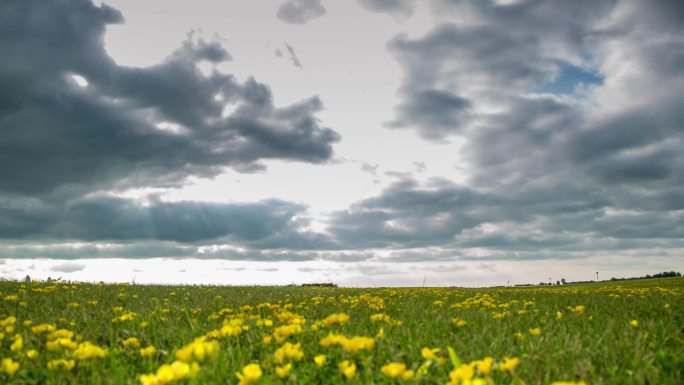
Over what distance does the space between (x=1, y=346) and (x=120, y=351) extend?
2161 millimetres

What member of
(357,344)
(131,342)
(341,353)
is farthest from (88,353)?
(357,344)

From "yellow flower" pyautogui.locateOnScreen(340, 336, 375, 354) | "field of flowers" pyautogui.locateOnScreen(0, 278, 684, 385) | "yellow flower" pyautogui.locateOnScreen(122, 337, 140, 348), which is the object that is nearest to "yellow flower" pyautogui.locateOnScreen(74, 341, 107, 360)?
"field of flowers" pyautogui.locateOnScreen(0, 278, 684, 385)

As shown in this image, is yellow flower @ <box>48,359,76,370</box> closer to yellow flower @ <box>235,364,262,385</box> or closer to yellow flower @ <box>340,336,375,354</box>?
yellow flower @ <box>235,364,262,385</box>

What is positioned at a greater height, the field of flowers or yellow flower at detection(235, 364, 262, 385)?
yellow flower at detection(235, 364, 262, 385)

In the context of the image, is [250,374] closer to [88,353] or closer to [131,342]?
[88,353]

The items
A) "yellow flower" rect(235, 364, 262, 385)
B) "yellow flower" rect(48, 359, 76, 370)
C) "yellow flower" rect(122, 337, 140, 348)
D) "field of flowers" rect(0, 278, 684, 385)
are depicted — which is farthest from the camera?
"yellow flower" rect(122, 337, 140, 348)

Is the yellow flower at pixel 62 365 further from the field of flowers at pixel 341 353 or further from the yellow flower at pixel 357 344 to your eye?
the yellow flower at pixel 357 344

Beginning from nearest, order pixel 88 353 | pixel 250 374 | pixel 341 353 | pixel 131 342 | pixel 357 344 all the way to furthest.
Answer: pixel 250 374, pixel 357 344, pixel 88 353, pixel 341 353, pixel 131 342

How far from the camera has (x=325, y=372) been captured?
4.80 metres

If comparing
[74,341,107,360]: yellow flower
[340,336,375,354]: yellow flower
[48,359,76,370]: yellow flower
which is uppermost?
[340,336,375,354]: yellow flower

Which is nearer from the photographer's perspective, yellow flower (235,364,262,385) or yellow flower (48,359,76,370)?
yellow flower (235,364,262,385)

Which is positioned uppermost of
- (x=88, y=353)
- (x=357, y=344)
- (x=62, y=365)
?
(x=357, y=344)

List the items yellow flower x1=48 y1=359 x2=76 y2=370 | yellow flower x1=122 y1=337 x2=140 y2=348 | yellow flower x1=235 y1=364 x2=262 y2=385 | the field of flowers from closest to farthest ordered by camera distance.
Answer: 1. yellow flower x1=235 y1=364 x2=262 y2=385
2. the field of flowers
3. yellow flower x1=48 y1=359 x2=76 y2=370
4. yellow flower x1=122 y1=337 x2=140 y2=348

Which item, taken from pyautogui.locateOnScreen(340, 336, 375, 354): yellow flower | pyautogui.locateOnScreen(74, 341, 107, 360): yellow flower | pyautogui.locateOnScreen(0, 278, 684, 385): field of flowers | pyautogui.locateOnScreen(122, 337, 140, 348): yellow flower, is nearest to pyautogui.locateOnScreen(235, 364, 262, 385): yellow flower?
pyautogui.locateOnScreen(0, 278, 684, 385): field of flowers
